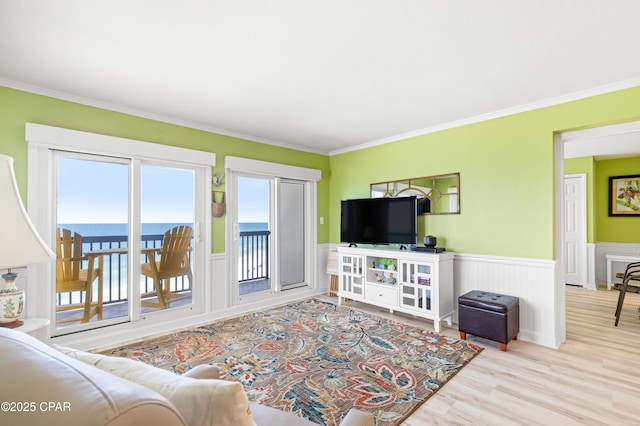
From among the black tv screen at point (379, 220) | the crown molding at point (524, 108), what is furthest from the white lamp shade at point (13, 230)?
the crown molding at point (524, 108)

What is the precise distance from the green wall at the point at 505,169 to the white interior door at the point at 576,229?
336cm

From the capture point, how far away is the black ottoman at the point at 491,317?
2.76 meters

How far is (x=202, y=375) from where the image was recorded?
117cm

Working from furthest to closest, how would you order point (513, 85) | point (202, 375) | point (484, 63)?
point (513, 85) → point (484, 63) → point (202, 375)

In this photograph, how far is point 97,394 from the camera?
49 centimetres

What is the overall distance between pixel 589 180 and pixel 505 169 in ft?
11.4

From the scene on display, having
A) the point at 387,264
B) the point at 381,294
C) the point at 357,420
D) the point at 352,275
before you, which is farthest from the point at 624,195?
the point at 357,420

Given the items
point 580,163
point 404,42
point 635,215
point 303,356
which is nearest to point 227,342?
point 303,356

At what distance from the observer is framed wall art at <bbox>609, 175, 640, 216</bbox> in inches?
207

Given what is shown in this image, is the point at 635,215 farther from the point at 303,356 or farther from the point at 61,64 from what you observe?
the point at 61,64

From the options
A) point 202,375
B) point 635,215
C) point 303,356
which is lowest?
point 303,356

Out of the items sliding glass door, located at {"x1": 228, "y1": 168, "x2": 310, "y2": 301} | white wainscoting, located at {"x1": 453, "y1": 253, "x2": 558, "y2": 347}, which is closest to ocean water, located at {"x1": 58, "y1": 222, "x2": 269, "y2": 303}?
sliding glass door, located at {"x1": 228, "y1": 168, "x2": 310, "y2": 301}

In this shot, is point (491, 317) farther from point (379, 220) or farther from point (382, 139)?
point (382, 139)

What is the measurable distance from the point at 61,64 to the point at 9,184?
56.5 inches
